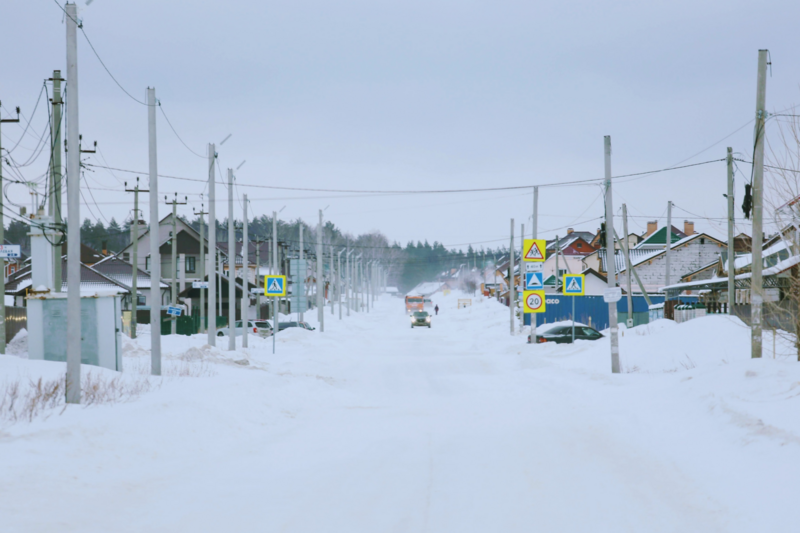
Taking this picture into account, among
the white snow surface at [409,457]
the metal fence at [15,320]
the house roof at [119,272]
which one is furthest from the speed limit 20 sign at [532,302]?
the house roof at [119,272]

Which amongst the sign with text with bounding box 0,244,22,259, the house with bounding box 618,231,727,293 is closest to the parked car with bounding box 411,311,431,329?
the house with bounding box 618,231,727,293

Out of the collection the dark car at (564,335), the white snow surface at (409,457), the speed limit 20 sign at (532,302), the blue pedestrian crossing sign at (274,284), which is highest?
the blue pedestrian crossing sign at (274,284)

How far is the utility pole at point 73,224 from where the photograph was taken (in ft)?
35.0

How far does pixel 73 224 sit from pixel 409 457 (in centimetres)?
639

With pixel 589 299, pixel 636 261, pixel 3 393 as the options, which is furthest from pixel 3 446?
pixel 636 261

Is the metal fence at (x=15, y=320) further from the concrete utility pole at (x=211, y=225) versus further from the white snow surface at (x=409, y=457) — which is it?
the white snow surface at (x=409, y=457)

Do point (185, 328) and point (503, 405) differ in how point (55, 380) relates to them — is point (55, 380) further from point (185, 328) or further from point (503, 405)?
point (185, 328)

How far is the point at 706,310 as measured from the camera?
3584 cm

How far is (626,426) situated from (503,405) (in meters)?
3.64

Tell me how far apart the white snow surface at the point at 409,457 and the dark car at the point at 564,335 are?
1593 centimetres

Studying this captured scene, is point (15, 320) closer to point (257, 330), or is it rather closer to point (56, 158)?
point (56, 158)

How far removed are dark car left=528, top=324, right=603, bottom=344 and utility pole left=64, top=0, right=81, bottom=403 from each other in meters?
25.2

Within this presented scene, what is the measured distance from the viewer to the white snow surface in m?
6.49

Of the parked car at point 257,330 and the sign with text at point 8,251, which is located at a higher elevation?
the sign with text at point 8,251
